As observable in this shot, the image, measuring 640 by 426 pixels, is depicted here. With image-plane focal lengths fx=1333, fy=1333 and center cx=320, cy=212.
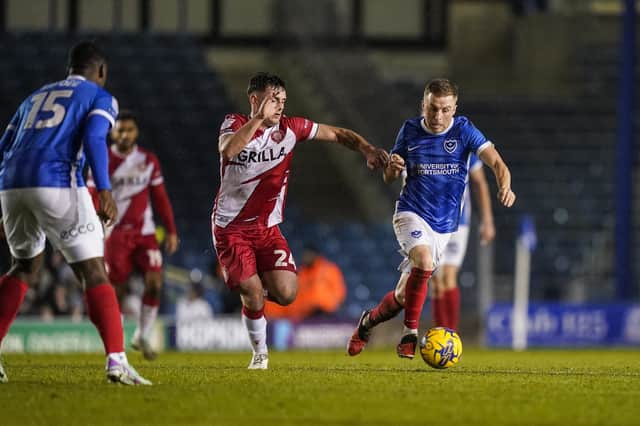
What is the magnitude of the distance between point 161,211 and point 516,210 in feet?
47.8

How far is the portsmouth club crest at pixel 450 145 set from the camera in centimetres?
1071

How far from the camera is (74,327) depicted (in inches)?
745

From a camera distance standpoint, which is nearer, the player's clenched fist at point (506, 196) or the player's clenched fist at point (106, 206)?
the player's clenched fist at point (106, 206)

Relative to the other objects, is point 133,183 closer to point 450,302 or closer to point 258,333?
point 450,302

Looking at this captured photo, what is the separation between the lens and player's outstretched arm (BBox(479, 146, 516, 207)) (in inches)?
388

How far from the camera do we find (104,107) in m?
8.27

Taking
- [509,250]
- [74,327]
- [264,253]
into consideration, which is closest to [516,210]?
[509,250]

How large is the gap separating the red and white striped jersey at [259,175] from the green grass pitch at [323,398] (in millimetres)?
1257

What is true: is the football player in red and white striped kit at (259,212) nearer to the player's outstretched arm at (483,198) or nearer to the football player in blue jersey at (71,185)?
the football player in blue jersey at (71,185)

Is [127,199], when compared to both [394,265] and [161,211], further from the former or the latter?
[394,265]

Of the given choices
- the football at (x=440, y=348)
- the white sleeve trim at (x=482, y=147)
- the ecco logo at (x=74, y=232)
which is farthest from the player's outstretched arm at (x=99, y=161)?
the white sleeve trim at (x=482, y=147)

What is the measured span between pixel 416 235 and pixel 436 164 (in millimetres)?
600

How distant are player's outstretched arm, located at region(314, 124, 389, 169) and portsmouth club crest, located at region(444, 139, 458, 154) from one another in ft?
2.27

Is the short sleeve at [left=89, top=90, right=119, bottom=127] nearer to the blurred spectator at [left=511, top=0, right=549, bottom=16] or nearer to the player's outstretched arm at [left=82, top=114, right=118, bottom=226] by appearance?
the player's outstretched arm at [left=82, top=114, right=118, bottom=226]
